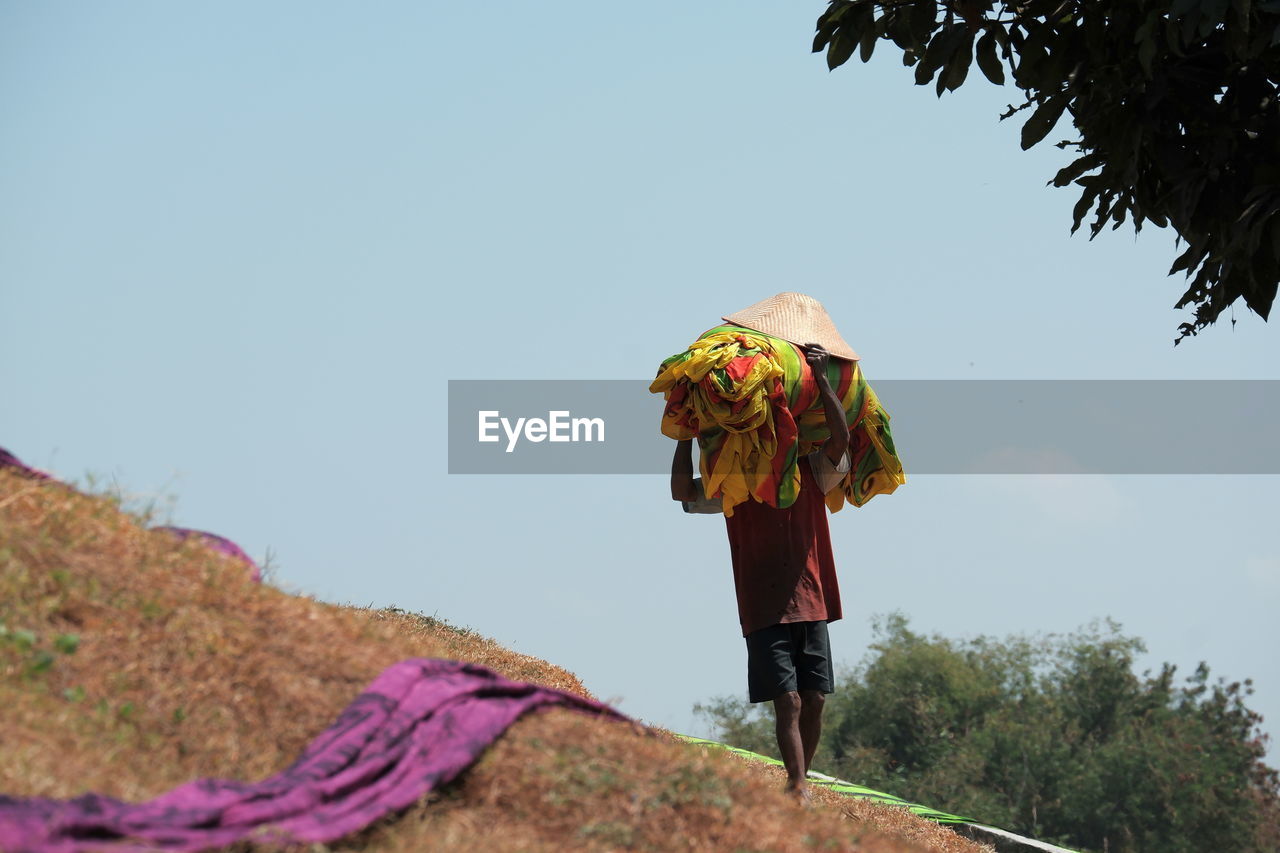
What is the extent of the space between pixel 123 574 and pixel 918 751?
21.3 meters

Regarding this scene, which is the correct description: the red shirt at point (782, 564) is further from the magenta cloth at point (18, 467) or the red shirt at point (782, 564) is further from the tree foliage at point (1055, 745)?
the tree foliage at point (1055, 745)

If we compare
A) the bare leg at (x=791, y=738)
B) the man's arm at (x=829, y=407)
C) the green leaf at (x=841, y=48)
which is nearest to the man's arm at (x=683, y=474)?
the man's arm at (x=829, y=407)

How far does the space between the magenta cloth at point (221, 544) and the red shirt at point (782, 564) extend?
2562 mm

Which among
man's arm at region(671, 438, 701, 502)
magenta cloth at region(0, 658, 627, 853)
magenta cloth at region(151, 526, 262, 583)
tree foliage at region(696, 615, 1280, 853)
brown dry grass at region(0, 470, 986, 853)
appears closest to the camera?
magenta cloth at region(0, 658, 627, 853)

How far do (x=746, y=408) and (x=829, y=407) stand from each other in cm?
60

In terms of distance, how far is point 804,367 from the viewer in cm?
727

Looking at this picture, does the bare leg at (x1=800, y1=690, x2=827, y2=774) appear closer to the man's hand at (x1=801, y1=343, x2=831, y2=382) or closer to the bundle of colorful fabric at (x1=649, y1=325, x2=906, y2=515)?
the bundle of colorful fabric at (x1=649, y1=325, x2=906, y2=515)

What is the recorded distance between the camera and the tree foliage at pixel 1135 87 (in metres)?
6.48

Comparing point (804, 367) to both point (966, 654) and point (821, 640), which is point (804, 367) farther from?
point (966, 654)

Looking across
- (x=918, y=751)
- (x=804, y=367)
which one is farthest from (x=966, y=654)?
(x=804, y=367)

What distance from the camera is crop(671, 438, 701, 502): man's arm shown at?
287 inches

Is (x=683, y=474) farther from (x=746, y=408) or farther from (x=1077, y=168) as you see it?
(x=1077, y=168)

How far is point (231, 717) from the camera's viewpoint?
4.55 m

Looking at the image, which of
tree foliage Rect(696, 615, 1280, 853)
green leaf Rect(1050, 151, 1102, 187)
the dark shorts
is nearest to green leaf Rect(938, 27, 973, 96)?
green leaf Rect(1050, 151, 1102, 187)
